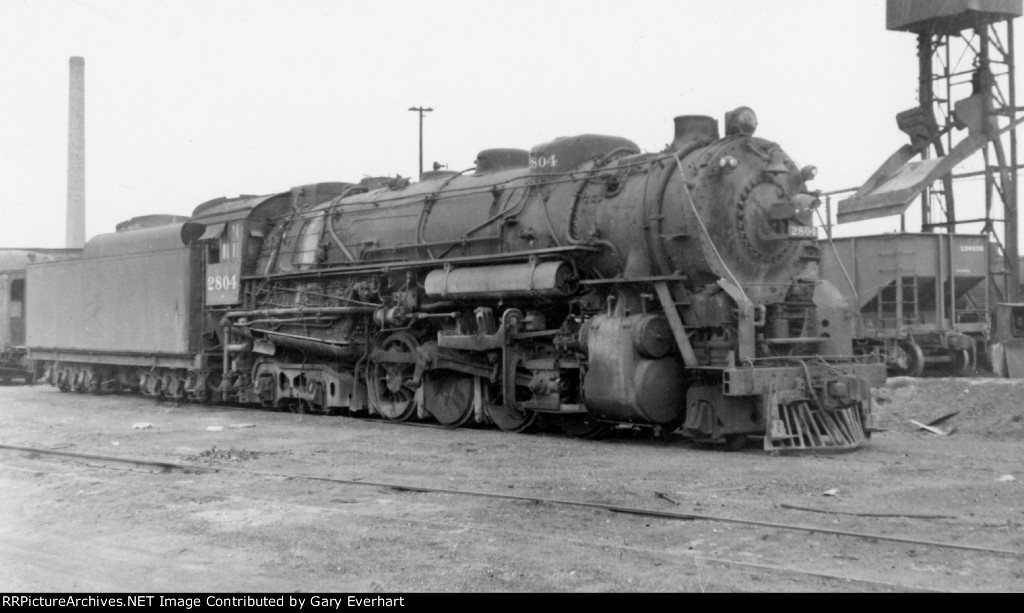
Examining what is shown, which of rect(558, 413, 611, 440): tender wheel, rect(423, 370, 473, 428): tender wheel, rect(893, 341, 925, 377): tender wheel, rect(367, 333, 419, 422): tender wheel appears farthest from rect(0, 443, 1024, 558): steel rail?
rect(893, 341, 925, 377): tender wheel

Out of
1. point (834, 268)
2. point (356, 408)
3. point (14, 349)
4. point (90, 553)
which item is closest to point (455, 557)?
point (90, 553)

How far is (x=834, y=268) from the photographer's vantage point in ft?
70.5

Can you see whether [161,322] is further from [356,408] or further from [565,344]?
[565,344]

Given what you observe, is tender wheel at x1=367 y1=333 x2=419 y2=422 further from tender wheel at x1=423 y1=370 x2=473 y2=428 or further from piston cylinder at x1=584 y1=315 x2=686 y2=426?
piston cylinder at x1=584 y1=315 x2=686 y2=426

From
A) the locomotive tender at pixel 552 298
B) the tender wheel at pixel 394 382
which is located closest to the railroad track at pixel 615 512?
the locomotive tender at pixel 552 298

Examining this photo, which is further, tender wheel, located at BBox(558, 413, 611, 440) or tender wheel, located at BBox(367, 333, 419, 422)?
tender wheel, located at BBox(367, 333, 419, 422)

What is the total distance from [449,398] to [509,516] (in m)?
6.86

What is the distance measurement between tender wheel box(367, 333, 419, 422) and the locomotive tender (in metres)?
0.04

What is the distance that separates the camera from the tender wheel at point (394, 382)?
573 inches

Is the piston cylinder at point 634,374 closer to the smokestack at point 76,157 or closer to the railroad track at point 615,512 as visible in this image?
the railroad track at point 615,512

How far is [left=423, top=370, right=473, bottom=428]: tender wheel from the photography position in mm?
13883

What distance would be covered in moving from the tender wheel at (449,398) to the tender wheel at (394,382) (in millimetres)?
337

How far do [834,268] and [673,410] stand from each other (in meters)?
11.5

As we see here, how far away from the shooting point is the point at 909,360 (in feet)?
66.4
